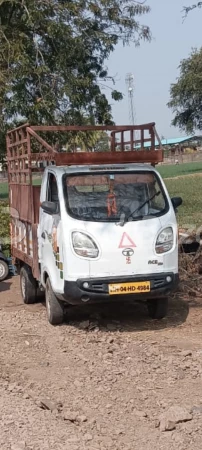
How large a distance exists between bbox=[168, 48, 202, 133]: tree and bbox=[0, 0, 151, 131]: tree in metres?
35.3

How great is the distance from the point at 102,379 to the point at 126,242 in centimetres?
194

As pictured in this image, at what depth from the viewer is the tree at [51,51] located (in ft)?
43.8

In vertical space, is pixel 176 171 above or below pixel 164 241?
below

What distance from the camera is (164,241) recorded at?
780 cm

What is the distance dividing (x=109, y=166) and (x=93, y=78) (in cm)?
681

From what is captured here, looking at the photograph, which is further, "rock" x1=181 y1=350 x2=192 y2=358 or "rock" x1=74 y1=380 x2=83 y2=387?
"rock" x1=181 y1=350 x2=192 y2=358

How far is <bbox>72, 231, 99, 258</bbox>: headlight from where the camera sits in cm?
753

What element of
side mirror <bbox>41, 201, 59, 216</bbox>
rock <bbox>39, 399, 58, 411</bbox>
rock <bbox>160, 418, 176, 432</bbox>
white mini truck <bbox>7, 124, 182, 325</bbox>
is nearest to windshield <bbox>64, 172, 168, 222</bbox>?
white mini truck <bbox>7, 124, 182, 325</bbox>

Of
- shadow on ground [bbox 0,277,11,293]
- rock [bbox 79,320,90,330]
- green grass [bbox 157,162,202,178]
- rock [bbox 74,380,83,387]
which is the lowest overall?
shadow on ground [bbox 0,277,11,293]

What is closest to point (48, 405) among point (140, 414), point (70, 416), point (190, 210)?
point (70, 416)

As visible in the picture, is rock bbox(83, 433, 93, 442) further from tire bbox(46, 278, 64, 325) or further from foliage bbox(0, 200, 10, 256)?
foliage bbox(0, 200, 10, 256)

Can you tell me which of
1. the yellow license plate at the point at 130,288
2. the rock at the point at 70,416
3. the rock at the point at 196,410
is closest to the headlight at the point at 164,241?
the yellow license plate at the point at 130,288

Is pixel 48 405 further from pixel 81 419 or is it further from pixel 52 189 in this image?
pixel 52 189

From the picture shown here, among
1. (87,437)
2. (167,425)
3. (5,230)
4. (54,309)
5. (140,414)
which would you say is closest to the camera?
(87,437)
